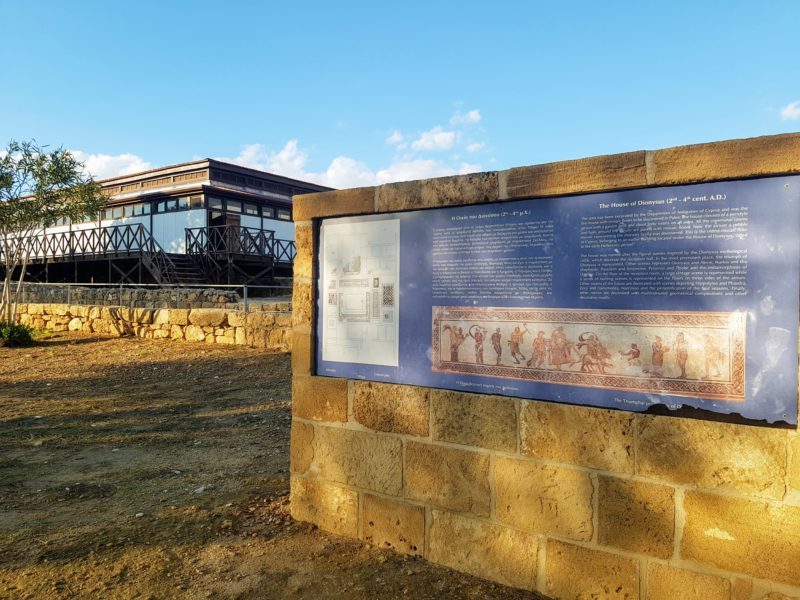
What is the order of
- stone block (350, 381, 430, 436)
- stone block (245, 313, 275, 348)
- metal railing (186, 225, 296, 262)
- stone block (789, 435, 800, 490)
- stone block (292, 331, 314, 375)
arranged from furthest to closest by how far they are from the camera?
metal railing (186, 225, 296, 262) → stone block (245, 313, 275, 348) → stone block (292, 331, 314, 375) → stone block (350, 381, 430, 436) → stone block (789, 435, 800, 490)

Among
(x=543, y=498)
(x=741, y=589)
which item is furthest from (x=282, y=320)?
(x=741, y=589)

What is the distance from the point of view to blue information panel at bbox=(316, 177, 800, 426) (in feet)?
6.82

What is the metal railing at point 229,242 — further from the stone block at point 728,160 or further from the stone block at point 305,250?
the stone block at point 728,160

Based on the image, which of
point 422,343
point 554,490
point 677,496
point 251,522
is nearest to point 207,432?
point 251,522

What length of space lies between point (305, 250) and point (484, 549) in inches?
76.6

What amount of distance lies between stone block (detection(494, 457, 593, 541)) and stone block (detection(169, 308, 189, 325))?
11560 millimetres

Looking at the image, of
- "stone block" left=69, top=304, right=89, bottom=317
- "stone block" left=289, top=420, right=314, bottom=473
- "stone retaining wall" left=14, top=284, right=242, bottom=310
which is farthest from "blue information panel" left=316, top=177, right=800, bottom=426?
"stone block" left=69, top=304, right=89, bottom=317

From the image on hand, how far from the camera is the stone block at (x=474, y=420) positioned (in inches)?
104

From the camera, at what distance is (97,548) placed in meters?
3.20

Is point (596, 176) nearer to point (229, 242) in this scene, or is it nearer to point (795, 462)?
point (795, 462)

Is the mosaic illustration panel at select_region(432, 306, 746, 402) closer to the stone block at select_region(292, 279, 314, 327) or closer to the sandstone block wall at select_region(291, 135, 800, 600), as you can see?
the sandstone block wall at select_region(291, 135, 800, 600)

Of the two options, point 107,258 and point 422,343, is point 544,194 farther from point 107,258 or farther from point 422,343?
point 107,258

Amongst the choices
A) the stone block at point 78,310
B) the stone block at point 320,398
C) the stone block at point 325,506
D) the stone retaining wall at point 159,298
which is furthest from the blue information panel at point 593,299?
the stone block at point 78,310

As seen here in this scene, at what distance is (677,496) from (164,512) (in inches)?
124
